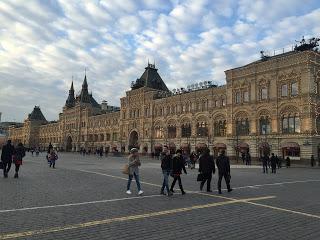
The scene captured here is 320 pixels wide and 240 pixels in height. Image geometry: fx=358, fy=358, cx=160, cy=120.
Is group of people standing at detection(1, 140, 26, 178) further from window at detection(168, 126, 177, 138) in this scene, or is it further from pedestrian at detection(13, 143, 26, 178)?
window at detection(168, 126, 177, 138)

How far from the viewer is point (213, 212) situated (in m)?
9.97

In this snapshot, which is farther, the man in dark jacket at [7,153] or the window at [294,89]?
Result: the window at [294,89]

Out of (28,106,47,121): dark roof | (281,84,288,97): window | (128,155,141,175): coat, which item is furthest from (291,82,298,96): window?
(28,106,47,121): dark roof

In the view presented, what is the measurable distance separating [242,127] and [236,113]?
8.72ft

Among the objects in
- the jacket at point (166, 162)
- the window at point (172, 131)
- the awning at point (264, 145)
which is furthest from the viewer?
the window at point (172, 131)

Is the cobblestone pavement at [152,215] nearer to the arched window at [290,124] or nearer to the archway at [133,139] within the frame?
the arched window at [290,124]

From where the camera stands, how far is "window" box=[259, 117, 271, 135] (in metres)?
53.3

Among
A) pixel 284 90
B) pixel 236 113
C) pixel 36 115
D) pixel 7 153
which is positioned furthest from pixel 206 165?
pixel 36 115

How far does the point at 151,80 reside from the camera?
83688 millimetres

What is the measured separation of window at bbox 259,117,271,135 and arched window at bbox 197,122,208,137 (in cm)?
1213

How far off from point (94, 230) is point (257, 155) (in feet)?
161

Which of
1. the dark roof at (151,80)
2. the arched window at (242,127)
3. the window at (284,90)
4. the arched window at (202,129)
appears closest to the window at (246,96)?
the arched window at (242,127)

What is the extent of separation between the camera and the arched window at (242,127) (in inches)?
2227

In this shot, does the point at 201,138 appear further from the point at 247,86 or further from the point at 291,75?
the point at 291,75
